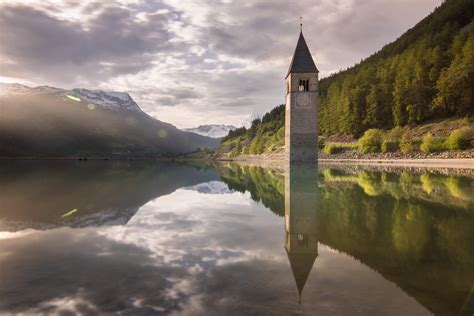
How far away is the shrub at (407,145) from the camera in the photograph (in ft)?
179

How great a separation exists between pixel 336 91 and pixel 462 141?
53.3 m

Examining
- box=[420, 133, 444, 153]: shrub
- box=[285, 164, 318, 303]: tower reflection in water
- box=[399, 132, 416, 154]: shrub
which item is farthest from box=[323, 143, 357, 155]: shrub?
box=[285, 164, 318, 303]: tower reflection in water

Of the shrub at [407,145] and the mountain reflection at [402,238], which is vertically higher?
the shrub at [407,145]

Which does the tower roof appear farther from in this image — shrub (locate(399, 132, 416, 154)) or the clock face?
shrub (locate(399, 132, 416, 154))

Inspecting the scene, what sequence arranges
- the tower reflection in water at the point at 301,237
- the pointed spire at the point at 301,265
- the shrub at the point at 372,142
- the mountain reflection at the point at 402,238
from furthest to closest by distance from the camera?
the shrub at the point at 372,142, the tower reflection in water at the point at 301,237, the pointed spire at the point at 301,265, the mountain reflection at the point at 402,238

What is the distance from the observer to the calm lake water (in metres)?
4.81

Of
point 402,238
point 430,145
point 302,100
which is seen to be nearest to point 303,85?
point 302,100

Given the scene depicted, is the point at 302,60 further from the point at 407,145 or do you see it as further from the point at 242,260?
the point at 242,260

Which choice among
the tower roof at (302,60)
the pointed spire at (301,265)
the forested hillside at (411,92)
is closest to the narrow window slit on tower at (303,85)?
the tower roof at (302,60)

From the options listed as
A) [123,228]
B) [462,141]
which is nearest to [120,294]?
[123,228]

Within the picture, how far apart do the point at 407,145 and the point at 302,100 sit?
18676 millimetres

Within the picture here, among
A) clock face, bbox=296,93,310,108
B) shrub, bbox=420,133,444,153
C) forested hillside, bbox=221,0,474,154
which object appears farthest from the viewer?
forested hillside, bbox=221,0,474,154

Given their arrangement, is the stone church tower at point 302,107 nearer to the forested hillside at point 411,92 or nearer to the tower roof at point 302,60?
the tower roof at point 302,60

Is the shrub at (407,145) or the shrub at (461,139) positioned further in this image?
the shrub at (407,145)
